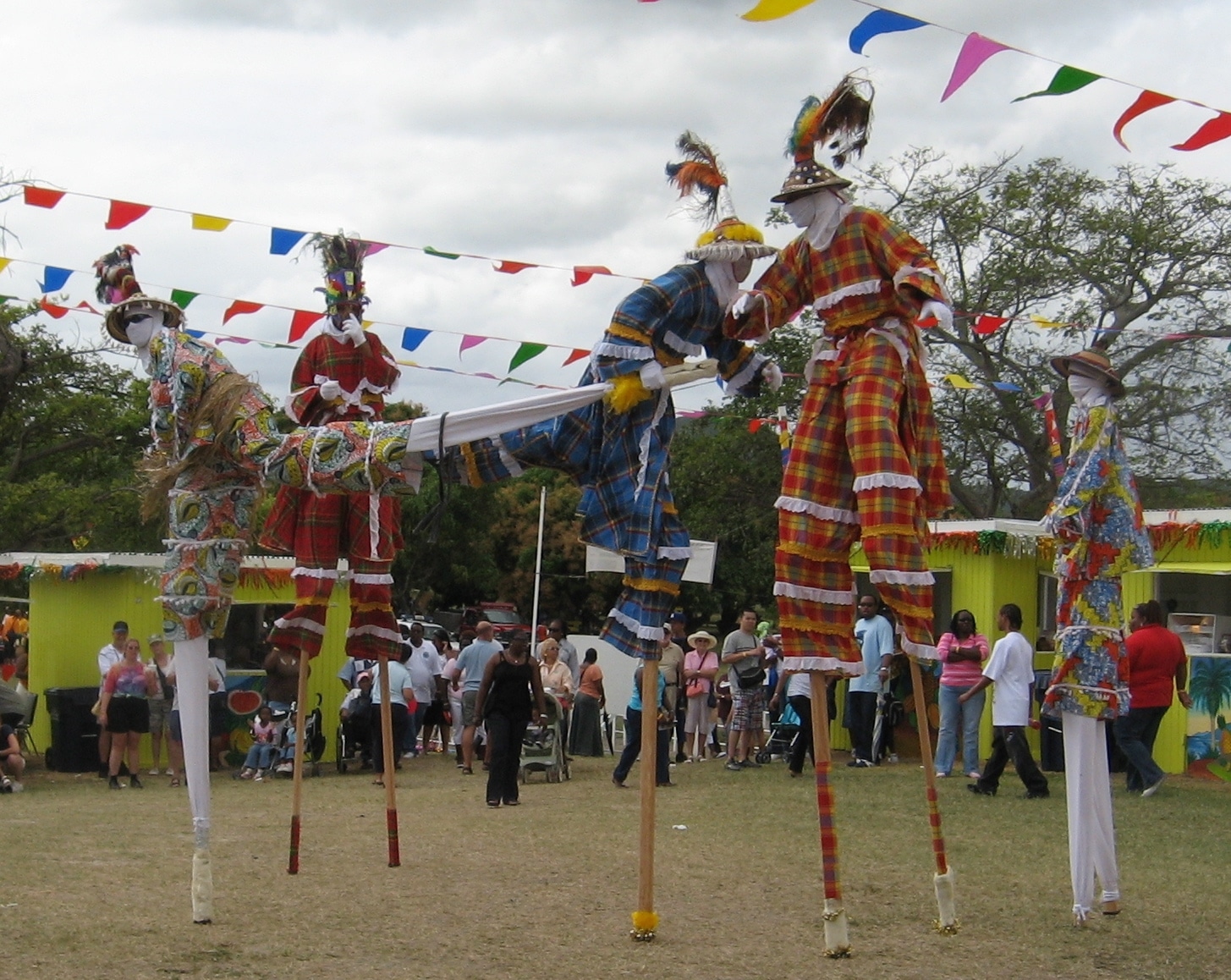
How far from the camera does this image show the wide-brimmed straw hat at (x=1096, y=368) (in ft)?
18.5

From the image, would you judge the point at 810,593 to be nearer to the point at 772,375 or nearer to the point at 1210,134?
the point at 772,375

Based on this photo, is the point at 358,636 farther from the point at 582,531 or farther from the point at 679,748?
the point at 679,748

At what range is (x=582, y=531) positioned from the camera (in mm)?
5340

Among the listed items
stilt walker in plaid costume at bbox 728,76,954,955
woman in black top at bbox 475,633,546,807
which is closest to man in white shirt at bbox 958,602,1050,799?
woman in black top at bbox 475,633,546,807

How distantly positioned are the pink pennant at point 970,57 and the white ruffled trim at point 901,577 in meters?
1.83

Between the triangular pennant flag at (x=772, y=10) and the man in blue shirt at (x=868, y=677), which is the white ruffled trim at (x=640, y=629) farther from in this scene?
the man in blue shirt at (x=868, y=677)

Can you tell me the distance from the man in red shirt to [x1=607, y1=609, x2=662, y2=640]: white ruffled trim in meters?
6.30

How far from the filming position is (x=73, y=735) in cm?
1311

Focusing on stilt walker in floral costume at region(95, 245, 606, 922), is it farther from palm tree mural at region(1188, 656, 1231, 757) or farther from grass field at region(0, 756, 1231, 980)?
palm tree mural at region(1188, 656, 1231, 757)

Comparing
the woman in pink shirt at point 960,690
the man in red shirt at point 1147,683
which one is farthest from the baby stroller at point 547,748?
the man in red shirt at point 1147,683

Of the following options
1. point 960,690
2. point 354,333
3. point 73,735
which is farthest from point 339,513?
point 73,735

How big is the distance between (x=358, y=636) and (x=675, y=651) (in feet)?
22.0

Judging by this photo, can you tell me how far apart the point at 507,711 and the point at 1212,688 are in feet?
20.7

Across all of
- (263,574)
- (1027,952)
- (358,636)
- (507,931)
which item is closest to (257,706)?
(263,574)
